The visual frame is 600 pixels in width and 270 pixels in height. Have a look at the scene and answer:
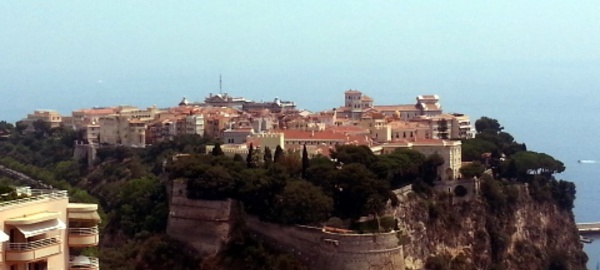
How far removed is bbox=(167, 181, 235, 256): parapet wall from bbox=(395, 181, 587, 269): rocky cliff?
5.50 m

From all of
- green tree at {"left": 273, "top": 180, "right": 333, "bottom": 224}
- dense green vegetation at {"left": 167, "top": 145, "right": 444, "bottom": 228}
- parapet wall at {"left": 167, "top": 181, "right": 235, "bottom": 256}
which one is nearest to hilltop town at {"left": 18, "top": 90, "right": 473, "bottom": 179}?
dense green vegetation at {"left": 167, "top": 145, "right": 444, "bottom": 228}

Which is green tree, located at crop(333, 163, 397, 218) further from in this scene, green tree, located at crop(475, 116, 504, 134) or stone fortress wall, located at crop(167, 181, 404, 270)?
green tree, located at crop(475, 116, 504, 134)

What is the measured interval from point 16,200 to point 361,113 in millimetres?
40796

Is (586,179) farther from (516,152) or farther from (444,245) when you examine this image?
(444,245)

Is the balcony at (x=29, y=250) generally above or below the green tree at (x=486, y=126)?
below

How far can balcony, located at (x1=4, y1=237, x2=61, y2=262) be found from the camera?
979cm

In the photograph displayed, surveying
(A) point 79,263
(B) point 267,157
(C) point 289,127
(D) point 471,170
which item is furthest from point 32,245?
(C) point 289,127

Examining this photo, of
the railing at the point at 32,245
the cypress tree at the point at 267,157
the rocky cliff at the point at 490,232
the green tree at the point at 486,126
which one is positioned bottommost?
the rocky cliff at the point at 490,232

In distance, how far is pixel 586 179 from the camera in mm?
81062

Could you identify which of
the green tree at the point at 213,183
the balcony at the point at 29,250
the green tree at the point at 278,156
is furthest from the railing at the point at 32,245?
the green tree at the point at 278,156

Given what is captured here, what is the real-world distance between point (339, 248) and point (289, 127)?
1857cm

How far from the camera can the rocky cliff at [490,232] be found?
105 ft

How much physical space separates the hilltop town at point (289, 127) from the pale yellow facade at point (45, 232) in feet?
79.2

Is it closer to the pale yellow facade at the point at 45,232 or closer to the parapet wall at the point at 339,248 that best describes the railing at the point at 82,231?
Result: the pale yellow facade at the point at 45,232
